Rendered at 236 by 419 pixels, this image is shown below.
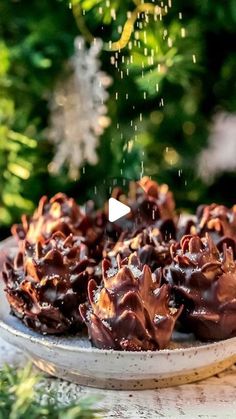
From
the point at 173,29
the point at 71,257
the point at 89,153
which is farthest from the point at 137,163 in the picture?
the point at 71,257

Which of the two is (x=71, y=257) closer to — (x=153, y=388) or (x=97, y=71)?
(x=153, y=388)

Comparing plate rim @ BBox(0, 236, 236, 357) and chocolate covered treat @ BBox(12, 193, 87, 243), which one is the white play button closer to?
chocolate covered treat @ BBox(12, 193, 87, 243)

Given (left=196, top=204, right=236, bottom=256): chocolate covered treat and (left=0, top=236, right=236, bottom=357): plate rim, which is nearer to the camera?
(left=0, top=236, right=236, bottom=357): plate rim

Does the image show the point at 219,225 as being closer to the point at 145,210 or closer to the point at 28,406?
the point at 145,210

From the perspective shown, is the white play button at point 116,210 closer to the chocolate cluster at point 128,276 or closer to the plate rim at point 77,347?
the chocolate cluster at point 128,276

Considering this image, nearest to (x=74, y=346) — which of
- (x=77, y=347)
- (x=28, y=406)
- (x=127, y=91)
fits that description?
(x=77, y=347)

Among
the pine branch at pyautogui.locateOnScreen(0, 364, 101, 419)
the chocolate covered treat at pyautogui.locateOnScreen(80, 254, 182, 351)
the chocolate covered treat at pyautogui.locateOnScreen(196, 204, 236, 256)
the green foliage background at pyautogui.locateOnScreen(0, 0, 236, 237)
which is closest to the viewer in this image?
the pine branch at pyautogui.locateOnScreen(0, 364, 101, 419)

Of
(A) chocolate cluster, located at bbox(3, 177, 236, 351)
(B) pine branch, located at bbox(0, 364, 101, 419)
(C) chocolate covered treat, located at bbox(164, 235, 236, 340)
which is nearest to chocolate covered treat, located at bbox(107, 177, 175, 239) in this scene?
(A) chocolate cluster, located at bbox(3, 177, 236, 351)
